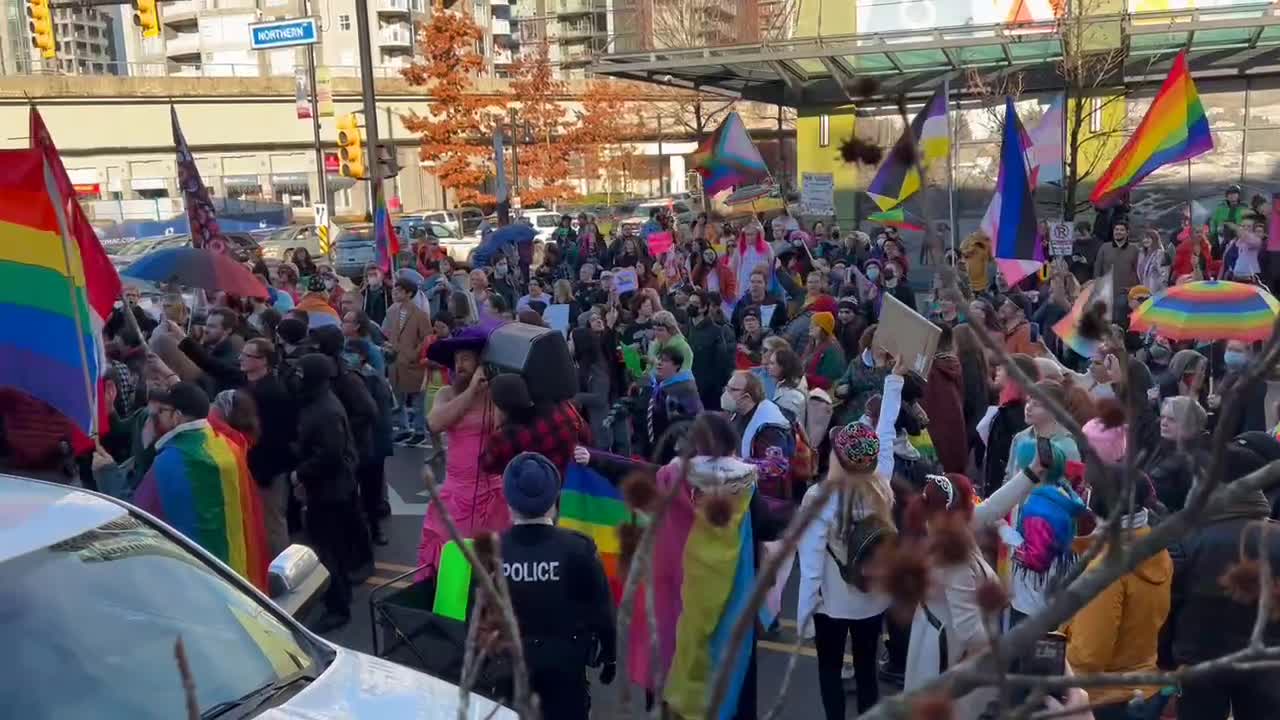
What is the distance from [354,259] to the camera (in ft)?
95.5

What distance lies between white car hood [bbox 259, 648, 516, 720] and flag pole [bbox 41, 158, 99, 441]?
265 centimetres

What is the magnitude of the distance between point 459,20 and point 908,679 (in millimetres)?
38757

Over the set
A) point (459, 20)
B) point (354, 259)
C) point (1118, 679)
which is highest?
point (459, 20)

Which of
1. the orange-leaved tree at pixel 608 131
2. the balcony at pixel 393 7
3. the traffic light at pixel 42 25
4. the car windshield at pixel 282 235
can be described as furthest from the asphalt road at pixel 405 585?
the balcony at pixel 393 7

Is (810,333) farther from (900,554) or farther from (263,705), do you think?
(900,554)

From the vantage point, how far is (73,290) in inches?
236

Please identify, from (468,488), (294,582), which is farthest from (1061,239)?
(294,582)

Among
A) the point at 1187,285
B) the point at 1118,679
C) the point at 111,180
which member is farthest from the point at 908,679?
the point at 111,180

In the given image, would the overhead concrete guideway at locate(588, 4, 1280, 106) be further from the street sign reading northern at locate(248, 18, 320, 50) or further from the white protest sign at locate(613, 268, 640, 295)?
the street sign reading northern at locate(248, 18, 320, 50)

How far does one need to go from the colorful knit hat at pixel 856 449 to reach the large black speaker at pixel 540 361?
5.68 ft

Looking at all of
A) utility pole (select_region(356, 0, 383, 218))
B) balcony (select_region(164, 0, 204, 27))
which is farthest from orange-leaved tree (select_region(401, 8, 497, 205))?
balcony (select_region(164, 0, 204, 27))

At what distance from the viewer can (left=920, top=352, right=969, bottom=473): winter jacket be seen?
8.02 m

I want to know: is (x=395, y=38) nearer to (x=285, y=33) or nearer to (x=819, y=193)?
(x=285, y=33)

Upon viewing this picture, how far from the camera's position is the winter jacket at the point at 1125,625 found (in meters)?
4.31
